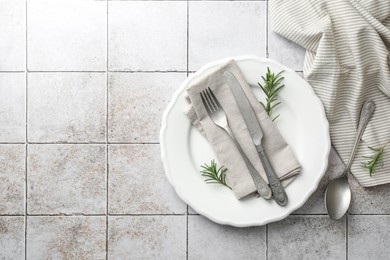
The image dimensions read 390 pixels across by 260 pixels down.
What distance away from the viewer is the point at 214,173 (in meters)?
1.02

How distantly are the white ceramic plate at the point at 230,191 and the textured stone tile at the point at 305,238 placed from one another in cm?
6

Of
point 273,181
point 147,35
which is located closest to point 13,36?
point 147,35

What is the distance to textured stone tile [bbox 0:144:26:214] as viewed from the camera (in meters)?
1.07

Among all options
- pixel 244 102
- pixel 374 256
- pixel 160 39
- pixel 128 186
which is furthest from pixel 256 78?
pixel 374 256

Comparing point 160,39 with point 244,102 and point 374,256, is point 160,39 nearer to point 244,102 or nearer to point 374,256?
point 244,102

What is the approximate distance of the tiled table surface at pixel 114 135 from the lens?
106cm

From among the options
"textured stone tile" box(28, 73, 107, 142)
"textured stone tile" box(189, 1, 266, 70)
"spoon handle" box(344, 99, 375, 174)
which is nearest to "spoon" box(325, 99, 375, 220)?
"spoon handle" box(344, 99, 375, 174)

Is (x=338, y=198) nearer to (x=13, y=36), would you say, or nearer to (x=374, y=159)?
(x=374, y=159)

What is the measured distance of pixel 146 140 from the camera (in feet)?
3.50

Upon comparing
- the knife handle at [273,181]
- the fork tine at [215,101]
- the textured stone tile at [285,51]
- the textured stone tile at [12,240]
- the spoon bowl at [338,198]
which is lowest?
the textured stone tile at [12,240]

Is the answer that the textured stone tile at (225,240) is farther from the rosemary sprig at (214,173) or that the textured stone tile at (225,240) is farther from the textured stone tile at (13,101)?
the textured stone tile at (13,101)

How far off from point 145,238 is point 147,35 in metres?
0.41

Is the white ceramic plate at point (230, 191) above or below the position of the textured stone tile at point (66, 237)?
above

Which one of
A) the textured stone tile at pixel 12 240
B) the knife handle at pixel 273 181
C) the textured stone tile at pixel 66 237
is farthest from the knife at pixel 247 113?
the textured stone tile at pixel 12 240
